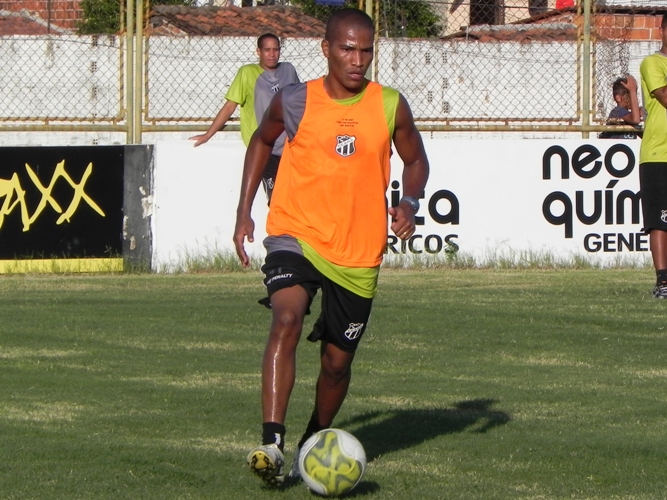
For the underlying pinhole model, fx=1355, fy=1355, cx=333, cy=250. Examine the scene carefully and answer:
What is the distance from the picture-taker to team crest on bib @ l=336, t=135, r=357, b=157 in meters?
5.44

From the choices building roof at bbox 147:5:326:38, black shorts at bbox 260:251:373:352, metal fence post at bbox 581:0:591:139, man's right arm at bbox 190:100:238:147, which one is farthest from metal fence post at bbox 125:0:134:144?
building roof at bbox 147:5:326:38

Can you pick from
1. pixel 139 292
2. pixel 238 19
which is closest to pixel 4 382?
pixel 139 292

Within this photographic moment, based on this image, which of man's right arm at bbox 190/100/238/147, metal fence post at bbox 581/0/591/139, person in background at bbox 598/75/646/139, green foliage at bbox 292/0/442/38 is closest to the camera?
man's right arm at bbox 190/100/238/147

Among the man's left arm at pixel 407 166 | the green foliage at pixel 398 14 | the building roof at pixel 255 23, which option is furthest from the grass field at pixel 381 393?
the building roof at pixel 255 23

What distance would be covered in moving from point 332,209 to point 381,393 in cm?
224

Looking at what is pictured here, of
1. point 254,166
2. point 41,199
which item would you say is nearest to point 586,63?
point 41,199

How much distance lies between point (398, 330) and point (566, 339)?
1.21 metres

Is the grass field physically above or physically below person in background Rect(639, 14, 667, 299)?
below

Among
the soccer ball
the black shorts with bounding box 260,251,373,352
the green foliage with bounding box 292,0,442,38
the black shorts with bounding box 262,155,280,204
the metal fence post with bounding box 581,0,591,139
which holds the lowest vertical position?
the soccer ball

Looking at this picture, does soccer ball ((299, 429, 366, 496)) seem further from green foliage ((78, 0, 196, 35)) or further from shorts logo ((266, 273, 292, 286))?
green foliage ((78, 0, 196, 35))

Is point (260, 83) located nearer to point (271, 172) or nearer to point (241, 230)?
point (271, 172)

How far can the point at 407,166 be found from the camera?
5.81 meters

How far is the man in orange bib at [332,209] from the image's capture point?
539 cm

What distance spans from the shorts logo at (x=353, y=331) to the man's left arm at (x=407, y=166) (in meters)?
0.40
